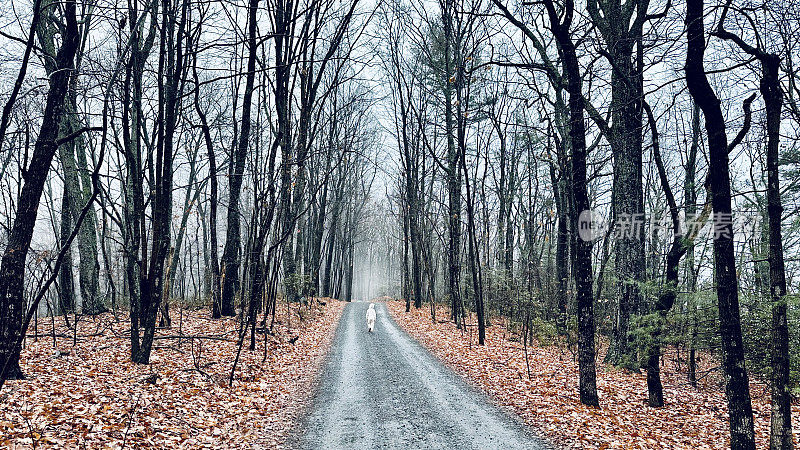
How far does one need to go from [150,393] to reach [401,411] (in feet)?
13.4

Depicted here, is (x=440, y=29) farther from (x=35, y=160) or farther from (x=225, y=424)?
(x=225, y=424)

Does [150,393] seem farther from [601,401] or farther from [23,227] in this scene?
[601,401]

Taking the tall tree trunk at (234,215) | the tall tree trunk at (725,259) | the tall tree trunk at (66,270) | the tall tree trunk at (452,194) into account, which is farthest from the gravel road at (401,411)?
the tall tree trunk at (66,270)

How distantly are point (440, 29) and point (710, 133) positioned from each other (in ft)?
46.7

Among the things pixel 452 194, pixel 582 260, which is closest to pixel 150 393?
pixel 582 260

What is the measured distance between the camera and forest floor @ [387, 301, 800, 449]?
7054 mm

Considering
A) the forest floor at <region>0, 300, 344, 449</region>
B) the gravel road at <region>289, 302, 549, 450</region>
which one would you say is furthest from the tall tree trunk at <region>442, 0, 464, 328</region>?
the forest floor at <region>0, 300, 344, 449</region>

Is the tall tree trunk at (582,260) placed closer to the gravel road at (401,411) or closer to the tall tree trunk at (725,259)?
the gravel road at (401,411)

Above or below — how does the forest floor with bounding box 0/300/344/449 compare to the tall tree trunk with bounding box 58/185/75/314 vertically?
below

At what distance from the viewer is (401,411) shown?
25.4ft

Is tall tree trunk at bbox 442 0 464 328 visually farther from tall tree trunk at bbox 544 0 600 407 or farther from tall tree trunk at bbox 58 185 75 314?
tall tree trunk at bbox 58 185 75 314

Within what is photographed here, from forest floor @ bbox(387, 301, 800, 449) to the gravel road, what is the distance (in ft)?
1.90

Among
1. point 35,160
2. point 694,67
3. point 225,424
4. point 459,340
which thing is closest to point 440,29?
point 459,340

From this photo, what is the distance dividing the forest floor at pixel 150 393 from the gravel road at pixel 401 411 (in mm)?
554
